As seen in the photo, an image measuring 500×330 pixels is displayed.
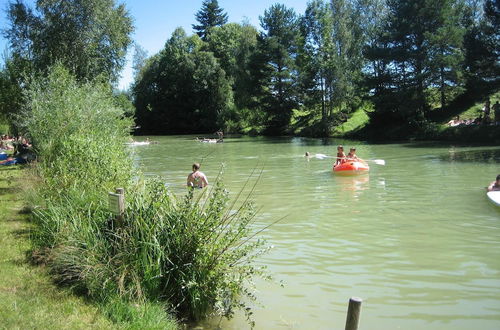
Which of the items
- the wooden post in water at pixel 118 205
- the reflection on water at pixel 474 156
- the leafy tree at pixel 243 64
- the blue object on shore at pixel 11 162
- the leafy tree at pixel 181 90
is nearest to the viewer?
the wooden post in water at pixel 118 205

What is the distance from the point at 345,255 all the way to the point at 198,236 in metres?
3.77

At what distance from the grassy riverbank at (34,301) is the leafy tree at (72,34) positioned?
727 inches

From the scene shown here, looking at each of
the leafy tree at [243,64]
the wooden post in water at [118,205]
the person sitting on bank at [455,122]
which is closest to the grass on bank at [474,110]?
the person sitting on bank at [455,122]

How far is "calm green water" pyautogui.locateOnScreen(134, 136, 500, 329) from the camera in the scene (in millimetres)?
6039

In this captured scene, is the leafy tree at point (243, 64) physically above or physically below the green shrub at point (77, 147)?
above

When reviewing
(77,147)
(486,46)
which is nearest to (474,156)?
(486,46)

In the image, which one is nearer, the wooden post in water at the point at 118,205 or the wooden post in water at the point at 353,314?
the wooden post in water at the point at 353,314

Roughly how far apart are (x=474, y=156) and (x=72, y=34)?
22698 mm

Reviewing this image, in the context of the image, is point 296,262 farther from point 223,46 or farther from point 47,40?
point 223,46

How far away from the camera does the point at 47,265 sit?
6.38 meters

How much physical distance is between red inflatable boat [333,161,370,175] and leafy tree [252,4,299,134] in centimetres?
3758

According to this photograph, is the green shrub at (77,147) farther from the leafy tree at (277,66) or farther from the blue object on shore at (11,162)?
the leafy tree at (277,66)

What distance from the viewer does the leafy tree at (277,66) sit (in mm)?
55406

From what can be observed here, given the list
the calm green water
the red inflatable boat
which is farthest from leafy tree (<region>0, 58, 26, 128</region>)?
the red inflatable boat
